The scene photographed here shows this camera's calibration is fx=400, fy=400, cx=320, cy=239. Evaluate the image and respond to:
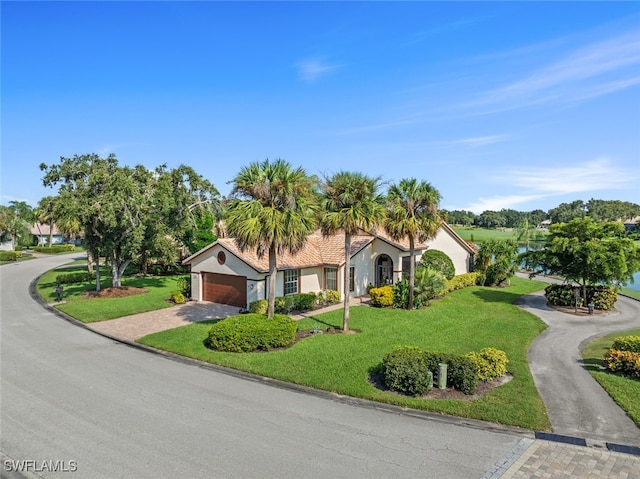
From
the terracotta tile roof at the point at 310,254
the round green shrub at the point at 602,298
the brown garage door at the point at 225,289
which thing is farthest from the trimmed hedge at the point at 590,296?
the brown garage door at the point at 225,289

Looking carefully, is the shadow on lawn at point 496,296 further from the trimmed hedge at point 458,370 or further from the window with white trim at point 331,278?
the trimmed hedge at point 458,370

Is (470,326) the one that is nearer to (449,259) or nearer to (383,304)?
(383,304)

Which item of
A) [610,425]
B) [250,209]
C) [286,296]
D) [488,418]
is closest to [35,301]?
[286,296]

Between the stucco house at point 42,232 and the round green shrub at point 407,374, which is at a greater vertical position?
the stucco house at point 42,232

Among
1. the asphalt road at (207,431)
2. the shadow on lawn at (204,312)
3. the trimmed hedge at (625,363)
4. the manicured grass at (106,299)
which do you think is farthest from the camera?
the manicured grass at (106,299)

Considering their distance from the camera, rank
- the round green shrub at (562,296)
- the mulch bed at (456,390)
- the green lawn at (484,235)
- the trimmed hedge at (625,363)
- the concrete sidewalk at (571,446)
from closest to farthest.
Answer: the concrete sidewalk at (571,446)
the mulch bed at (456,390)
the trimmed hedge at (625,363)
the round green shrub at (562,296)
the green lawn at (484,235)
